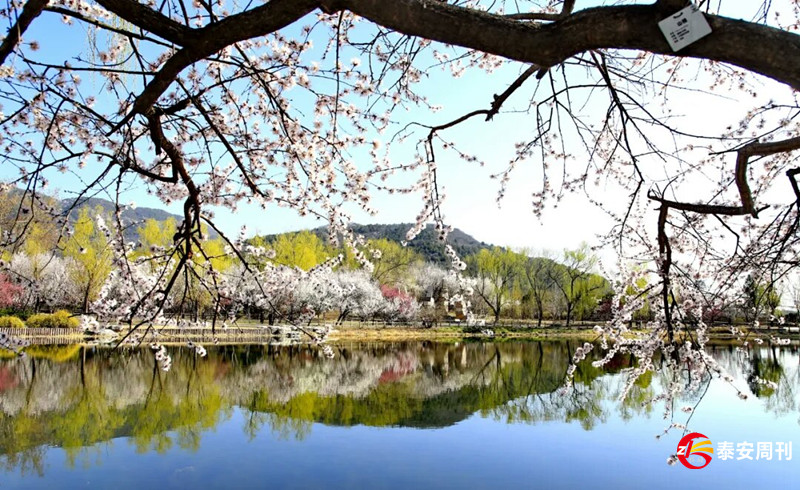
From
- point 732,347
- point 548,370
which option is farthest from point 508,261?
point 548,370

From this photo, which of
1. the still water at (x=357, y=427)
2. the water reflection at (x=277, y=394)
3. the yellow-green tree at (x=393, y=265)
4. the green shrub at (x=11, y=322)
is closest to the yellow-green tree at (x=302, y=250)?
the yellow-green tree at (x=393, y=265)

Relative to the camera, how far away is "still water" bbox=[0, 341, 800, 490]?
714cm

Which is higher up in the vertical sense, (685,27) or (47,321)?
(685,27)

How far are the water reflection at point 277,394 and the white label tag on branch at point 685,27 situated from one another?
21.6 ft

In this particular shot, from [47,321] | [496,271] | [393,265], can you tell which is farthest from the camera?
[393,265]

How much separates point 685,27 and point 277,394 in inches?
462

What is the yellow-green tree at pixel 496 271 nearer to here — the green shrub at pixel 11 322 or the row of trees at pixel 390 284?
the row of trees at pixel 390 284

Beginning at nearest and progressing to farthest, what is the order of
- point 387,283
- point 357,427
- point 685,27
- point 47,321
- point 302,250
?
point 685,27 → point 357,427 → point 47,321 → point 302,250 → point 387,283

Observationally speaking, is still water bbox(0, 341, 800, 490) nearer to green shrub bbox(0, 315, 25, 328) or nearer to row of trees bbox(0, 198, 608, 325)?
green shrub bbox(0, 315, 25, 328)

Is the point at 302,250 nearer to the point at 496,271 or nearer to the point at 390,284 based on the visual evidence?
the point at 390,284

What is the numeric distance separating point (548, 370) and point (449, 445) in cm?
803

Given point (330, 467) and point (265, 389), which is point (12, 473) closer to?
point (330, 467)

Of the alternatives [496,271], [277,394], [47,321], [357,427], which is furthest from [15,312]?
[496,271]

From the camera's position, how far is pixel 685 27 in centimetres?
130
